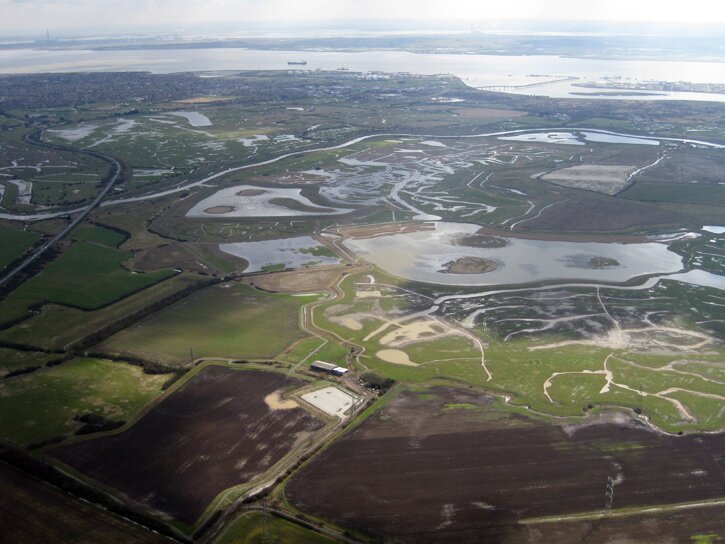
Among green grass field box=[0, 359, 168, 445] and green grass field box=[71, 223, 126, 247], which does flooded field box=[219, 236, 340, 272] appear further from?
green grass field box=[0, 359, 168, 445]

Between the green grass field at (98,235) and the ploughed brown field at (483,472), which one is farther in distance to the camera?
the green grass field at (98,235)

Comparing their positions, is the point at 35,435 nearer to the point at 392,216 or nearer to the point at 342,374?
the point at 342,374

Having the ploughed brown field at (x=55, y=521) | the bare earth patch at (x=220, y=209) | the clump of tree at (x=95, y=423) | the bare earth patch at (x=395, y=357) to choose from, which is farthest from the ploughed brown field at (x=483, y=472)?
the bare earth patch at (x=220, y=209)

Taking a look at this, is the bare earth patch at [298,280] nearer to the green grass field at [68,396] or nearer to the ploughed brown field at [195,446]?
the green grass field at [68,396]

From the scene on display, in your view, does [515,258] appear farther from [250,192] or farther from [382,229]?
[250,192]

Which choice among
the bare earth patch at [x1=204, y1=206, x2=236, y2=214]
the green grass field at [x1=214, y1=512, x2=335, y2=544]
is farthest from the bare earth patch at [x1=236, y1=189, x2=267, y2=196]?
the green grass field at [x1=214, y1=512, x2=335, y2=544]

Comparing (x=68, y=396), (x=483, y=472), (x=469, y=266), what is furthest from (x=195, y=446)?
(x=469, y=266)
